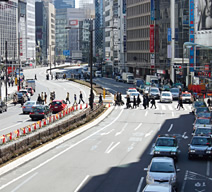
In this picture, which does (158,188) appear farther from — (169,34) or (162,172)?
(169,34)

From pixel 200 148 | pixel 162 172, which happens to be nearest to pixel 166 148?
pixel 200 148

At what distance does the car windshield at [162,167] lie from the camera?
2211 cm

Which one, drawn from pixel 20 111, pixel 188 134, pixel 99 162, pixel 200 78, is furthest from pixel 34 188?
pixel 200 78

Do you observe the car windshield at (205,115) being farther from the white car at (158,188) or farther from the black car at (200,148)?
the white car at (158,188)

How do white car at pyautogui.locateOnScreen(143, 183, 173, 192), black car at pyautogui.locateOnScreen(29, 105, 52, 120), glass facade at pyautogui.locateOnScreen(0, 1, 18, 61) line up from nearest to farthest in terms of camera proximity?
white car at pyautogui.locateOnScreen(143, 183, 173, 192)
black car at pyautogui.locateOnScreen(29, 105, 52, 120)
glass facade at pyautogui.locateOnScreen(0, 1, 18, 61)

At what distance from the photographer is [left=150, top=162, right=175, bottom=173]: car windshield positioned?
72.5 feet

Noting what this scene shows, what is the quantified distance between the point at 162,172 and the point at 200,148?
7057mm

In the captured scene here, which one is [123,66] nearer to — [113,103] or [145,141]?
[113,103]

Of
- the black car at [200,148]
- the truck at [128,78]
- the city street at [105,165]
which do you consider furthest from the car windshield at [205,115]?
the truck at [128,78]

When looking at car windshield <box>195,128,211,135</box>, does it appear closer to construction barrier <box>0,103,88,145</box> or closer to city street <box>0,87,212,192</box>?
city street <box>0,87,212,192</box>

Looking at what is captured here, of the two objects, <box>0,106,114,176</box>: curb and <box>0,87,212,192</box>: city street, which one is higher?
<box>0,106,114,176</box>: curb

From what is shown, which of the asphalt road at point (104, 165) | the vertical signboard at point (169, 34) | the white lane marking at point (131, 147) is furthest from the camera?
the vertical signboard at point (169, 34)

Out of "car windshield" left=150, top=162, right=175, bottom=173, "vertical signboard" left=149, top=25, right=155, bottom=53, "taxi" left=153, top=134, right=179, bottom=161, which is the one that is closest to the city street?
"taxi" left=153, top=134, right=179, bottom=161

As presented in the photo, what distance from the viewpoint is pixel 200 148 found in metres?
28.4
